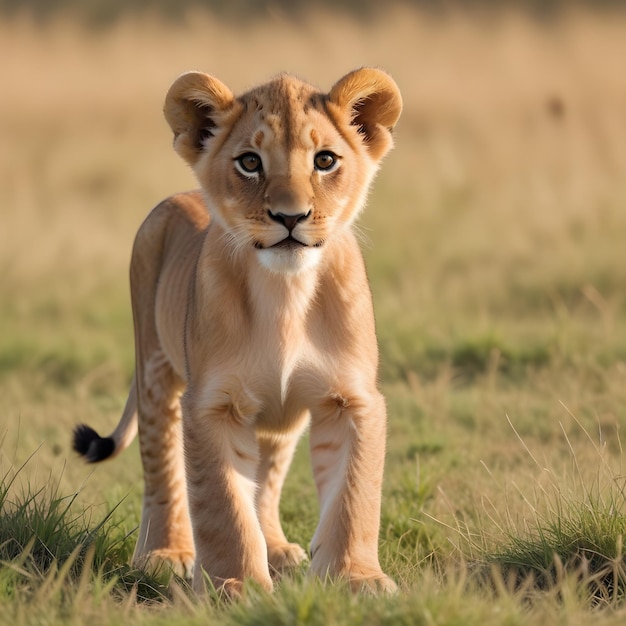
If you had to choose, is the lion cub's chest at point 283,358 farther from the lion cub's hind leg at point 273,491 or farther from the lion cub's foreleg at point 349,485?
the lion cub's hind leg at point 273,491

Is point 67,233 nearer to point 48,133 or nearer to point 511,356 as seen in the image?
point 48,133

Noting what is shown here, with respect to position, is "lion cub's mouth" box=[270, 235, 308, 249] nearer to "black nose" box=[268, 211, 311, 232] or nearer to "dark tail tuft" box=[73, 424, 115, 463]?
"black nose" box=[268, 211, 311, 232]

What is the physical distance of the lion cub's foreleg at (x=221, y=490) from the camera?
348cm

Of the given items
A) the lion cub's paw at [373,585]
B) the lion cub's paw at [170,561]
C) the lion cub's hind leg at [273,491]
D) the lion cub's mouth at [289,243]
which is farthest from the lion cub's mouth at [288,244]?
the lion cub's paw at [170,561]

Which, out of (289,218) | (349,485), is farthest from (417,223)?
(289,218)

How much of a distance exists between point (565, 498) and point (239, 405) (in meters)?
1.01

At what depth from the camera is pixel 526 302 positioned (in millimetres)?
8328

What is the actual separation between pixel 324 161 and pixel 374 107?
0.38 metres

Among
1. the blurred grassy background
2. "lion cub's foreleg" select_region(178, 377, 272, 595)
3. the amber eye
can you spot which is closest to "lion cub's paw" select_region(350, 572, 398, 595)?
"lion cub's foreleg" select_region(178, 377, 272, 595)

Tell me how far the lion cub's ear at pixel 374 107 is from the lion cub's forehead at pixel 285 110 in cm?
10

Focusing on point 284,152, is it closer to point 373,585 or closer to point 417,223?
point 373,585

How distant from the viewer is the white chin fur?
3381 mm

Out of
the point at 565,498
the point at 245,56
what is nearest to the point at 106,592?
the point at 565,498

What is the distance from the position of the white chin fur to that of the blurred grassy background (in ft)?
3.21
